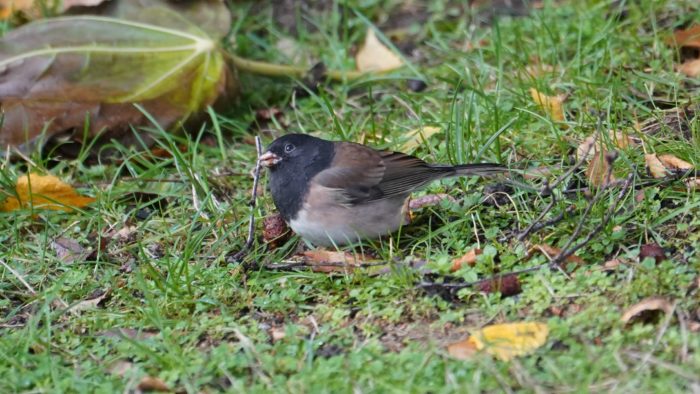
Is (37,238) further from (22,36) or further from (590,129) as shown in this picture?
(590,129)

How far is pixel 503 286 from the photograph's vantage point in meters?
3.33

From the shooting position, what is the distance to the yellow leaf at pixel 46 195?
4.45 meters

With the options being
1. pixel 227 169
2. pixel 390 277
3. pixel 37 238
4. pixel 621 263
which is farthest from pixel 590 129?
pixel 37 238

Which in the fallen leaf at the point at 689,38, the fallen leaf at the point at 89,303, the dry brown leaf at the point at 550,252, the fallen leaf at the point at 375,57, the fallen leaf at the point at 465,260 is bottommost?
the fallen leaf at the point at 89,303

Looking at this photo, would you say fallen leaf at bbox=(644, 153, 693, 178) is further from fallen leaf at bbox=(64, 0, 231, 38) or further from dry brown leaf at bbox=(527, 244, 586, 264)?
fallen leaf at bbox=(64, 0, 231, 38)

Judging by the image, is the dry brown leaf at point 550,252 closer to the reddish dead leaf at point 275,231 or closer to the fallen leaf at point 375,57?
the reddish dead leaf at point 275,231

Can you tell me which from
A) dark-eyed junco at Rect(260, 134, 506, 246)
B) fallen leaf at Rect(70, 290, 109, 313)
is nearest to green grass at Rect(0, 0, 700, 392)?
fallen leaf at Rect(70, 290, 109, 313)

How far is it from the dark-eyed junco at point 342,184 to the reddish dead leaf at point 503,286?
22.8 inches

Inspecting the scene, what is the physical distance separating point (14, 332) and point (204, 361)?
0.82 metres

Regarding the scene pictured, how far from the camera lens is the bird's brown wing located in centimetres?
387

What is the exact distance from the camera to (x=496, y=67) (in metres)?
4.91

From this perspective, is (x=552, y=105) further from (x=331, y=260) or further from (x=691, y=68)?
(x=331, y=260)

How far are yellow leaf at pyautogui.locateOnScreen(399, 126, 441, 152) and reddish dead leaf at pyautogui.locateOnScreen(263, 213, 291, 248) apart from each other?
79 centimetres

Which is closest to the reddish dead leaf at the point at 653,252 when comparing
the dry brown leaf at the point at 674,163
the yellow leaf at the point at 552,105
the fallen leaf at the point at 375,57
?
the dry brown leaf at the point at 674,163
